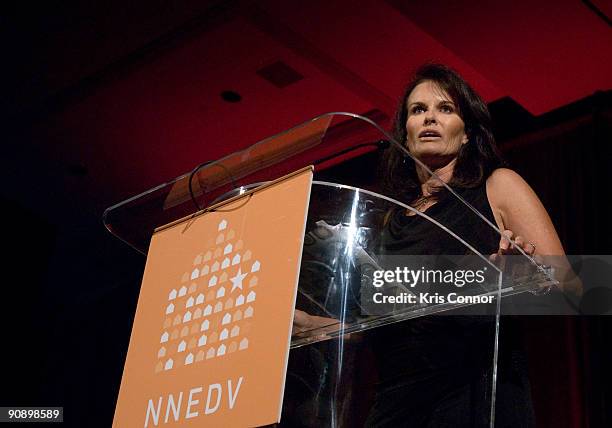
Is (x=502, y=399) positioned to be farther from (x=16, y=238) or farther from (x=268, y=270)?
(x=16, y=238)

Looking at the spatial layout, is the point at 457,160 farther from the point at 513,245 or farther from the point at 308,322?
the point at 308,322

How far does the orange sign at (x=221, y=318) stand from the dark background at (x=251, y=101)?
1282mm

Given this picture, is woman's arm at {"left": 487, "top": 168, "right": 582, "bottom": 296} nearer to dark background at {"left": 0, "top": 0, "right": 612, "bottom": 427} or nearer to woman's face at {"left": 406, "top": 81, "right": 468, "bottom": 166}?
woman's face at {"left": 406, "top": 81, "right": 468, "bottom": 166}

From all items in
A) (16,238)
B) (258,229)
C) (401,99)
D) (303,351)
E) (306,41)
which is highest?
(306,41)

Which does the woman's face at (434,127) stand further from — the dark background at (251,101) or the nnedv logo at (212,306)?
the dark background at (251,101)

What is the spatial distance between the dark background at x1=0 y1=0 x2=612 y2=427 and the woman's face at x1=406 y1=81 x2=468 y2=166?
2.76 feet

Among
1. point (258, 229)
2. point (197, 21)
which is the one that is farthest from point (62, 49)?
point (258, 229)

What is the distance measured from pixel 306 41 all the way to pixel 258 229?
2.63m

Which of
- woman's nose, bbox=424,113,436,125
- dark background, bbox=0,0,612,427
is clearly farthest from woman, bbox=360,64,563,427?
dark background, bbox=0,0,612,427

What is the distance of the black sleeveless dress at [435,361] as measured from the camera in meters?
1.13

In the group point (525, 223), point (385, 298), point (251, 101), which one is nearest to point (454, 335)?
point (385, 298)

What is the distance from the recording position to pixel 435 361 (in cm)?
115

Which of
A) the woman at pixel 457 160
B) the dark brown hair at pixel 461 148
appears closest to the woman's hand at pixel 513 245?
the woman at pixel 457 160

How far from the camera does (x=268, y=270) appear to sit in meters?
1.01
